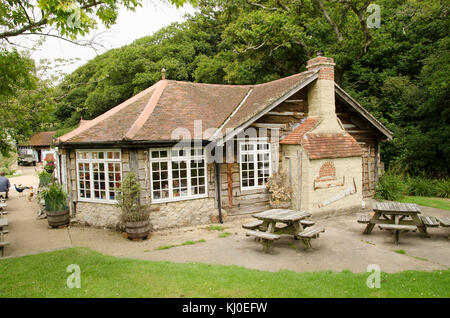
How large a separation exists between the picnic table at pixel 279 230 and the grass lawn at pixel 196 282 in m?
1.45

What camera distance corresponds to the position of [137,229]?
31.1ft

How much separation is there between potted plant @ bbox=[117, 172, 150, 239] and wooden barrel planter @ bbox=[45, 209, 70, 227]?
2.59 meters

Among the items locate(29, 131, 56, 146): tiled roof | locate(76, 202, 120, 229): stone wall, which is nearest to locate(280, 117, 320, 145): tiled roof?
locate(76, 202, 120, 229): stone wall

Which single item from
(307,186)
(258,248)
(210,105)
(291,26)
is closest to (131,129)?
(210,105)

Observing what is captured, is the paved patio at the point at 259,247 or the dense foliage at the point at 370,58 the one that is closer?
the paved patio at the point at 259,247

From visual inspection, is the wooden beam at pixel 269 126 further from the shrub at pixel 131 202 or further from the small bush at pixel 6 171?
the small bush at pixel 6 171

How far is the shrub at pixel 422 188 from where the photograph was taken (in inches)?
655

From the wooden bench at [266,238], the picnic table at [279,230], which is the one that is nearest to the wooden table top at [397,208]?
the picnic table at [279,230]

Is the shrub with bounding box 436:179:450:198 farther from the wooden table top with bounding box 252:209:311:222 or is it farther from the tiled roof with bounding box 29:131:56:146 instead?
the tiled roof with bounding box 29:131:56:146

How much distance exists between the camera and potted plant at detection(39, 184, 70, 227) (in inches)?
433

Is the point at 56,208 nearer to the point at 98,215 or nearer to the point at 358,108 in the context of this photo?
the point at 98,215

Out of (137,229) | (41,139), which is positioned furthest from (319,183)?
(41,139)

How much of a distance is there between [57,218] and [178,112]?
Result: 574 centimetres

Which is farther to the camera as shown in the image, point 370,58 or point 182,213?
point 370,58
